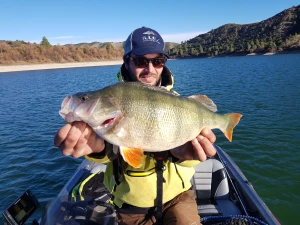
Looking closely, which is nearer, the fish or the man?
the fish

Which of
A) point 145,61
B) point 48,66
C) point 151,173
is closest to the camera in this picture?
point 151,173

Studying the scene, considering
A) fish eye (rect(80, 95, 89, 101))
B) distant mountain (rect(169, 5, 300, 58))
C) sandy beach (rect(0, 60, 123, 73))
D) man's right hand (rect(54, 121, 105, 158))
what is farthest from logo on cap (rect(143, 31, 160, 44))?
distant mountain (rect(169, 5, 300, 58))

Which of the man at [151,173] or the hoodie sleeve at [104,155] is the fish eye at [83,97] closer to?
the man at [151,173]

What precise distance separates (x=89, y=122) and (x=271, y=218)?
3.56m

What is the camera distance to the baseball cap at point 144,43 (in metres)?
3.42

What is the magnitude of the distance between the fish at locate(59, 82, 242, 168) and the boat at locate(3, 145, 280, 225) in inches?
66.8

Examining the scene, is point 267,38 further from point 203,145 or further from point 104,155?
point 104,155

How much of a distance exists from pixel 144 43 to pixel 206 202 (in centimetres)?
373

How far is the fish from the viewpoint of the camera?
101 inches

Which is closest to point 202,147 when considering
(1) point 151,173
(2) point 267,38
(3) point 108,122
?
(1) point 151,173

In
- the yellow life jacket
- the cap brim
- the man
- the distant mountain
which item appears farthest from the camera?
the distant mountain

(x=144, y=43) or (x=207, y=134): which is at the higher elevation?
(x=144, y=43)

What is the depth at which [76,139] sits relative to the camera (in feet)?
8.15

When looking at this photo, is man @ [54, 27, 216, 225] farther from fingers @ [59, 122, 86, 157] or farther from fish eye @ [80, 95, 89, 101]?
fish eye @ [80, 95, 89, 101]
